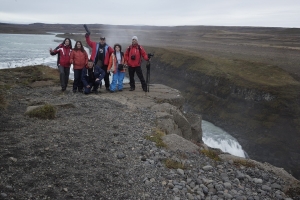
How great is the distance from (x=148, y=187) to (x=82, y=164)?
1.56 metres

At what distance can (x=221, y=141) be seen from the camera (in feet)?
61.8

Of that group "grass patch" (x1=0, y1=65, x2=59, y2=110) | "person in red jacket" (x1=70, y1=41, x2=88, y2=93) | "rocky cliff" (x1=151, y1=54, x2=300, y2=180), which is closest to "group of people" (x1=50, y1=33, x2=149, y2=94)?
"person in red jacket" (x1=70, y1=41, x2=88, y2=93)

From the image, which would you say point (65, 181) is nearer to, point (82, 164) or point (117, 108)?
point (82, 164)

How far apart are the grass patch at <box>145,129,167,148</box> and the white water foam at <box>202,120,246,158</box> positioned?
1007cm

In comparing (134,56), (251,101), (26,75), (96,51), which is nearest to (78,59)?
(96,51)

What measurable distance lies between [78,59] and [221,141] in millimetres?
11317

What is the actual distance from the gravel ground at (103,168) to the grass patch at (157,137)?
6.0 inches

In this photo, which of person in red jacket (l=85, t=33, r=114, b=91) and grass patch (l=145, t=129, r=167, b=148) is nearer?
grass patch (l=145, t=129, r=167, b=148)

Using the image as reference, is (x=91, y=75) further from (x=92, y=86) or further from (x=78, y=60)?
(x=78, y=60)

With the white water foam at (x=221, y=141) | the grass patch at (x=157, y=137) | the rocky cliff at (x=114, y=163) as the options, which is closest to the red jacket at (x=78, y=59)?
the rocky cliff at (x=114, y=163)

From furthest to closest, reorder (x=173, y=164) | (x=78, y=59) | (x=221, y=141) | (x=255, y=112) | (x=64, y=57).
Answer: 1. (x=255, y=112)
2. (x=221, y=141)
3. (x=64, y=57)
4. (x=78, y=59)
5. (x=173, y=164)

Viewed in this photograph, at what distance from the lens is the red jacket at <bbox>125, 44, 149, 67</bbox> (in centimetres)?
1238

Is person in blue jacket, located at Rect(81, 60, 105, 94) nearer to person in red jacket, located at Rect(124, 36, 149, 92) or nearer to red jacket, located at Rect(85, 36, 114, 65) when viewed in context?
red jacket, located at Rect(85, 36, 114, 65)

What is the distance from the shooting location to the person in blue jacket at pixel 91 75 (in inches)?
479
